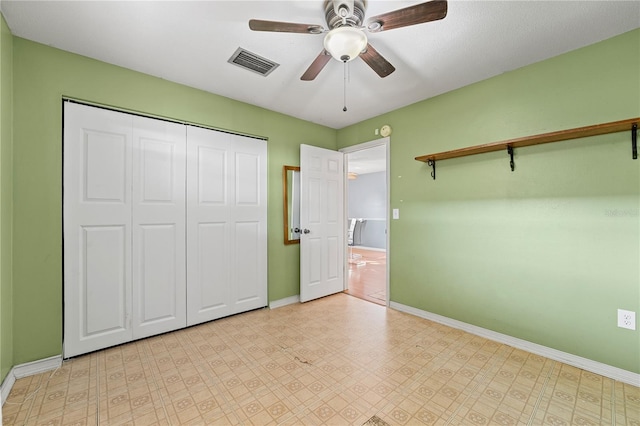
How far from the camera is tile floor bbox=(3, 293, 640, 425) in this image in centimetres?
156

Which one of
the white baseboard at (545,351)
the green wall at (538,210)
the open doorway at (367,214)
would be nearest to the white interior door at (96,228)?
the green wall at (538,210)

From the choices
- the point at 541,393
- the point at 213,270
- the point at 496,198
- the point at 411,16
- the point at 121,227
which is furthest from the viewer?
the point at 213,270

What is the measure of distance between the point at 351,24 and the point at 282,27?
446mm

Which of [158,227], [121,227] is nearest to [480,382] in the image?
[158,227]

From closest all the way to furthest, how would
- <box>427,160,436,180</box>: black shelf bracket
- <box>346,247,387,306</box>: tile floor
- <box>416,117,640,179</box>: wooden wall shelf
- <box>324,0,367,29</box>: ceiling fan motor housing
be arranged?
<box>324,0,367,29</box>: ceiling fan motor housing
<box>416,117,640,179</box>: wooden wall shelf
<box>427,160,436,180</box>: black shelf bracket
<box>346,247,387,306</box>: tile floor

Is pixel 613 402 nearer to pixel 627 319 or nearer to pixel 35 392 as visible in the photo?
pixel 627 319

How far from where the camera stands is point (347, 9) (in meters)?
1.58

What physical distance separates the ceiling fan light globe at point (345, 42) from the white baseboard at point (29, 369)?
2.91 m

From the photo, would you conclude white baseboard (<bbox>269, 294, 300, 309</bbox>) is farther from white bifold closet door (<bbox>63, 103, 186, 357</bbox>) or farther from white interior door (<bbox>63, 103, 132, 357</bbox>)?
white interior door (<bbox>63, 103, 132, 357</bbox>)

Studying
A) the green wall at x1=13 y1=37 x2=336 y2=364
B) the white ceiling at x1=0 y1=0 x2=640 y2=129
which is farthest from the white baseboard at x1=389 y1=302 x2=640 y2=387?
the green wall at x1=13 y1=37 x2=336 y2=364

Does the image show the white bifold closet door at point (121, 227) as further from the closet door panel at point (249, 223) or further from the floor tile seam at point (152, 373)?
the closet door panel at point (249, 223)

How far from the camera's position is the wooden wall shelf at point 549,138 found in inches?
71.4

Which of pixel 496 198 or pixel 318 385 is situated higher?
pixel 496 198

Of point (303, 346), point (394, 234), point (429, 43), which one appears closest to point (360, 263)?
point (394, 234)
